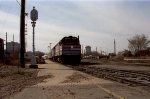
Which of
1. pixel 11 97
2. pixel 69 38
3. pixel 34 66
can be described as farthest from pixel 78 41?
pixel 11 97

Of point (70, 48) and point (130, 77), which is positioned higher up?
point (70, 48)

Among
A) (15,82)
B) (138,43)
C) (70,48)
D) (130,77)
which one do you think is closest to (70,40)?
(70,48)

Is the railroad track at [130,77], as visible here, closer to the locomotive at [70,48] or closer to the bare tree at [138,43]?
the locomotive at [70,48]

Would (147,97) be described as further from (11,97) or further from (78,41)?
(78,41)

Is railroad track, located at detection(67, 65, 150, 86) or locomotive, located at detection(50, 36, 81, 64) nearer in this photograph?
railroad track, located at detection(67, 65, 150, 86)

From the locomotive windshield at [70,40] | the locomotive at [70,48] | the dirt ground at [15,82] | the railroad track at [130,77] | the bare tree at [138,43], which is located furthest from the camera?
the bare tree at [138,43]

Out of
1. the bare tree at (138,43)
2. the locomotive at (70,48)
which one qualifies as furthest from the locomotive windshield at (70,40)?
the bare tree at (138,43)

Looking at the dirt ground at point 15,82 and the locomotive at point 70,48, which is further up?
the locomotive at point 70,48

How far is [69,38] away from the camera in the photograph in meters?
52.5

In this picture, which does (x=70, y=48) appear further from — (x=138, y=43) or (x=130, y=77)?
(x=138, y=43)

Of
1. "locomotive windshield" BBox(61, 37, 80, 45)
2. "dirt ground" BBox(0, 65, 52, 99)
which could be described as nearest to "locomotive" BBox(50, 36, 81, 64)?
"locomotive windshield" BBox(61, 37, 80, 45)

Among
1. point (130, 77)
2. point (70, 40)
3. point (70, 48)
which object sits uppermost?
point (70, 40)

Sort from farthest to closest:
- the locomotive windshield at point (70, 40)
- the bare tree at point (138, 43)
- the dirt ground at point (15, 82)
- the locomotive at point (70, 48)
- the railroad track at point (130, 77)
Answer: the bare tree at point (138, 43), the locomotive windshield at point (70, 40), the locomotive at point (70, 48), the railroad track at point (130, 77), the dirt ground at point (15, 82)

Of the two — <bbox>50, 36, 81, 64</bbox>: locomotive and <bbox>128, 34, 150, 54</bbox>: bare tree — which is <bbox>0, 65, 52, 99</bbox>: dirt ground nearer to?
<bbox>50, 36, 81, 64</bbox>: locomotive
